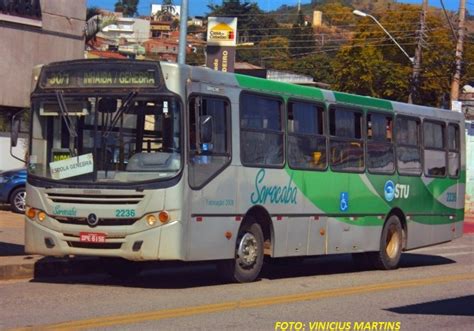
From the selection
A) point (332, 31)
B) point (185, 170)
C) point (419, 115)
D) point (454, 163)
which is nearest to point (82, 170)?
point (185, 170)

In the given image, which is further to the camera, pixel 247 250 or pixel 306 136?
pixel 306 136

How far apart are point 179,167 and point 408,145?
6839mm

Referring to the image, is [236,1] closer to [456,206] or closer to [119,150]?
[456,206]

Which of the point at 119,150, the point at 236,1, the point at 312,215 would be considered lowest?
the point at 312,215

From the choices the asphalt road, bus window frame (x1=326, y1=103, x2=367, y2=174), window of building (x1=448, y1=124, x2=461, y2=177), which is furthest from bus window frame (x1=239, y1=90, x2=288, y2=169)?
window of building (x1=448, y1=124, x2=461, y2=177)

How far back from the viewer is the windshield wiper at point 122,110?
11.6m

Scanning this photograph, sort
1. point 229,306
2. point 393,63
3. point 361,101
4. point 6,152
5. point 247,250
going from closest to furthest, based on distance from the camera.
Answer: point 229,306 < point 247,250 < point 361,101 < point 6,152 < point 393,63

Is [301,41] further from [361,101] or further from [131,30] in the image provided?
[361,101]

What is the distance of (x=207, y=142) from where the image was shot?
11.8 meters

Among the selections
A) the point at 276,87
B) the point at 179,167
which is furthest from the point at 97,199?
the point at 276,87

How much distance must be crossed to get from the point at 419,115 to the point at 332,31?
91836mm

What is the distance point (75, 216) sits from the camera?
457 inches

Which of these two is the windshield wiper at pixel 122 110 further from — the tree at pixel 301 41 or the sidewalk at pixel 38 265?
the tree at pixel 301 41

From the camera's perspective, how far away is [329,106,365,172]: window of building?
14.7m
